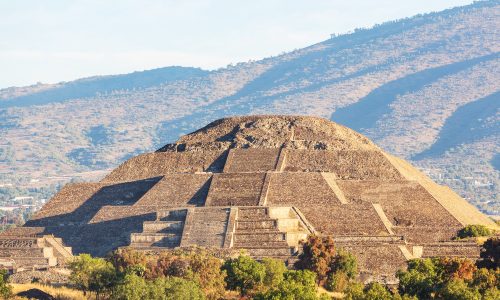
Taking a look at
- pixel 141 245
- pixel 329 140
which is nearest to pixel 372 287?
pixel 141 245

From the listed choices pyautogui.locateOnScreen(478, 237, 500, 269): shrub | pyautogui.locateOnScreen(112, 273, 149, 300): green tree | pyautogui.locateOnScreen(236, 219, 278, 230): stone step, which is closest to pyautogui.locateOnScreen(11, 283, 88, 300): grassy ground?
pyautogui.locateOnScreen(112, 273, 149, 300): green tree

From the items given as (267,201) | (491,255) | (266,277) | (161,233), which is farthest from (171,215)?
(491,255)

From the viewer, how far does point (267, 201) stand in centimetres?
6762

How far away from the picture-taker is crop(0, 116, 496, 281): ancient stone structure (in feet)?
206

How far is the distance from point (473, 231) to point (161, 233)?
1427 centimetres

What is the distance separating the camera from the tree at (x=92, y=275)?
176 ft

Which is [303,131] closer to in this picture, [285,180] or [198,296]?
[285,180]

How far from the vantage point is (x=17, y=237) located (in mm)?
68688

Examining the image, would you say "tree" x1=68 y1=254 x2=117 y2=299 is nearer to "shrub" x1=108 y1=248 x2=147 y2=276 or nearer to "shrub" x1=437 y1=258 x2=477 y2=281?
"shrub" x1=108 y1=248 x2=147 y2=276

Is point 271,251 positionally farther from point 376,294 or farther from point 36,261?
point 376,294

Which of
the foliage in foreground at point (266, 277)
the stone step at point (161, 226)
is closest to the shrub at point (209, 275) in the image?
the foliage in foreground at point (266, 277)

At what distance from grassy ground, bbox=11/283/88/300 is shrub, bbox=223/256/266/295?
562cm

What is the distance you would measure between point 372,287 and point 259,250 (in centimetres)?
1289

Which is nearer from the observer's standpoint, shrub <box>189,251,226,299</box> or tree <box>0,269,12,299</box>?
tree <box>0,269,12,299</box>
